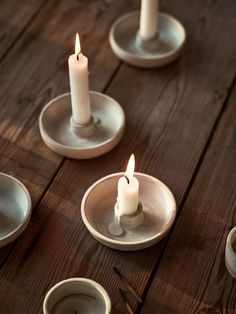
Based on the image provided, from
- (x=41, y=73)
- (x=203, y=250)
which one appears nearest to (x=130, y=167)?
(x=203, y=250)

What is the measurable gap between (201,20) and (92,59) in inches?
12.0

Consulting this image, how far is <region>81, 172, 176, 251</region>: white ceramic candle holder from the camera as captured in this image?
984 millimetres

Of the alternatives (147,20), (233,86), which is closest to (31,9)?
(147,20)

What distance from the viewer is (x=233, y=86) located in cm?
128

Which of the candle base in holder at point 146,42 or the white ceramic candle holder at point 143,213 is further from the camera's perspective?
the candle base in holder at point 146,42

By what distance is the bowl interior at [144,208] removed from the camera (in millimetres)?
1011

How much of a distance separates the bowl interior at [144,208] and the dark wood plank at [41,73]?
0.11 metres

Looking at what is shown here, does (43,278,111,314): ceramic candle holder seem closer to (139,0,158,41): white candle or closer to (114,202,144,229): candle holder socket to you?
(114,202,144,229): candle holder socket

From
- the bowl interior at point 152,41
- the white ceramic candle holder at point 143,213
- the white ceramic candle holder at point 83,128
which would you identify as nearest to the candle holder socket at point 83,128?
the white ceramic candle holder at point 83,128

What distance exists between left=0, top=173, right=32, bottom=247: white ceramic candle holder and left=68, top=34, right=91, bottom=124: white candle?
7.5 inches

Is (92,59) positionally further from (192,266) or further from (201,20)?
(192,266)

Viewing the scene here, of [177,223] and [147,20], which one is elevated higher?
[147,20]

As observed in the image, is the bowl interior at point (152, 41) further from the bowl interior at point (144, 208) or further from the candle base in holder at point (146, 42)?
the bowl interior at point (144, 208)

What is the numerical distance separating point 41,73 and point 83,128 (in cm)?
22
